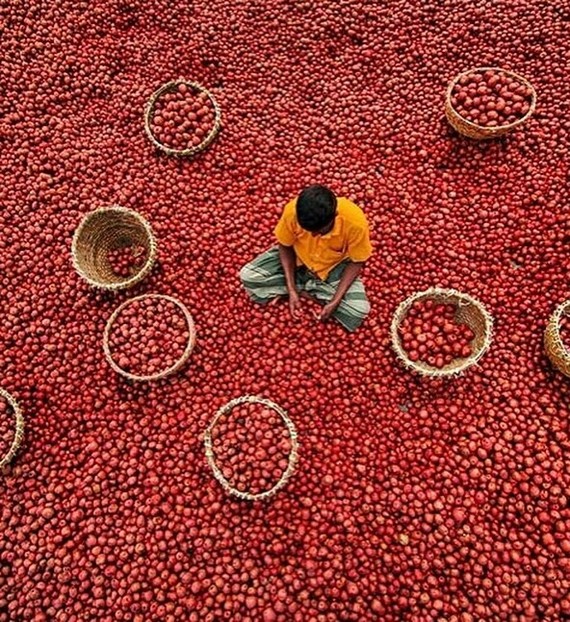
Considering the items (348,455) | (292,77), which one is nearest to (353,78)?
(292,77)

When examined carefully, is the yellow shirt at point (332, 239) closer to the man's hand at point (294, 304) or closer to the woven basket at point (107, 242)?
the man's hand at point (294, 304)

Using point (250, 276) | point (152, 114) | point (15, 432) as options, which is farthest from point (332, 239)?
point (15, 432)

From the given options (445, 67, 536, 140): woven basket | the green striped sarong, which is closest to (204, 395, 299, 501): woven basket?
the green striped sarong

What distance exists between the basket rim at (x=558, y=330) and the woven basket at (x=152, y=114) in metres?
2.56

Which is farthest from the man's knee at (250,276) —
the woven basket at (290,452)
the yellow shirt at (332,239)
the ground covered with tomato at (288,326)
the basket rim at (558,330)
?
the basket rim at (558,330)

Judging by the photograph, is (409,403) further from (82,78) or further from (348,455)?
(82,78)

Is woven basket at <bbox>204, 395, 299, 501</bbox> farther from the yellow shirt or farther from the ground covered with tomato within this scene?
the yellow shirt

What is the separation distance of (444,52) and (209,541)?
3.88m

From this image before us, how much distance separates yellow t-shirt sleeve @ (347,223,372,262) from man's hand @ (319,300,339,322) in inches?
13.6

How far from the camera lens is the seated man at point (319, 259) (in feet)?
8.72

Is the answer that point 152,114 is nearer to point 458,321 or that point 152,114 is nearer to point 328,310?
point 328,310

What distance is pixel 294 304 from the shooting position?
11.2 ft

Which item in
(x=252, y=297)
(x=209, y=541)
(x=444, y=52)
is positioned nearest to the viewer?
(x=209, y=541)

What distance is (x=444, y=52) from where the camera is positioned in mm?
4273
